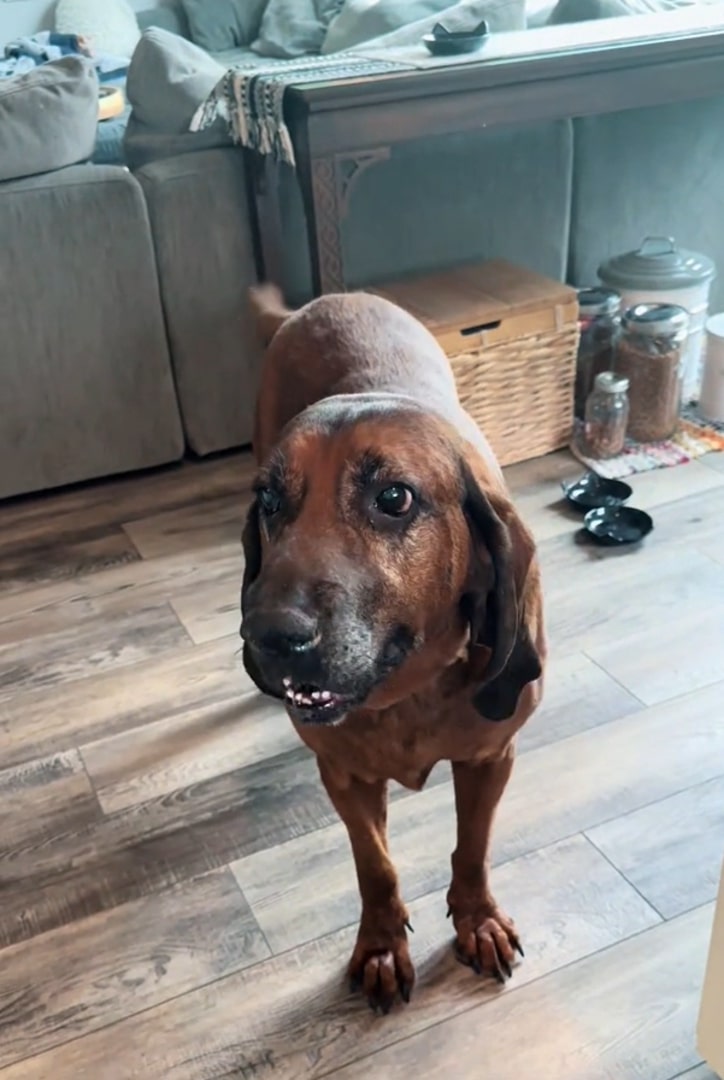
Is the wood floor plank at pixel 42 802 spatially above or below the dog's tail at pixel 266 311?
below

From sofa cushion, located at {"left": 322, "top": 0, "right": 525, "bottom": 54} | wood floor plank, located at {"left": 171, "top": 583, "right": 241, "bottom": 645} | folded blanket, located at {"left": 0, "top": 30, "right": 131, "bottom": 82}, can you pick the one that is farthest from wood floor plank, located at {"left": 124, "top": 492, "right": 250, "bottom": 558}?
folded blanket, located at {"left": 0, "top": 30, "right": 131, "bottom": 82}

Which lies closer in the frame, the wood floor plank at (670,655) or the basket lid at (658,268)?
the wood floor plank at (670,655)

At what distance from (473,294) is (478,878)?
1.54 m

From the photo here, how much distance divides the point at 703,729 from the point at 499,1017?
2.14 feet

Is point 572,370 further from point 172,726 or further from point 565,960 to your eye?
point 565,960

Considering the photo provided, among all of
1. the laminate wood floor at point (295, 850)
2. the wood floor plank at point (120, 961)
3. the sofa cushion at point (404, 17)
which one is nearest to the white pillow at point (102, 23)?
the sofa cushion at point (404, 17)

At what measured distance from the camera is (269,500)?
3.39 feet

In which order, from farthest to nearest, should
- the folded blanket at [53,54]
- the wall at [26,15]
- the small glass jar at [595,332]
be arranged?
the wall at [26,15]
the folded blanket at [53,54]
the small glass jar at [595,332]

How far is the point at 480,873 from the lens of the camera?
4.54 ft

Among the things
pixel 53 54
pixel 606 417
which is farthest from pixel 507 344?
pixel 53 54

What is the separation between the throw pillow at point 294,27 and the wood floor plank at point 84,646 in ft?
11.7

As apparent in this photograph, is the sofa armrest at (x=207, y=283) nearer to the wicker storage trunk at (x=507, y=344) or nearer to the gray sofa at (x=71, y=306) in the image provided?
the gray sofa at (x=71, y=306)

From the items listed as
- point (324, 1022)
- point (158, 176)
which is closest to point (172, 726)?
point (324, 1022)

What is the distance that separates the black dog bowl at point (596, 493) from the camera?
94.8 inches
